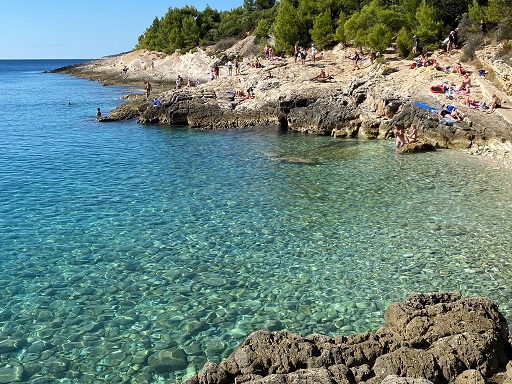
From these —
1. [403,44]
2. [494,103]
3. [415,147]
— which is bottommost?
[415,147]

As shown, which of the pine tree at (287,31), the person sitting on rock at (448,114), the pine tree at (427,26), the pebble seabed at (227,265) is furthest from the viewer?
the pine tree at (287,31)

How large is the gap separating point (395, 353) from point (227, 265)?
21.4ft

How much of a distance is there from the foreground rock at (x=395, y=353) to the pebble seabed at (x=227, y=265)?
1.97m

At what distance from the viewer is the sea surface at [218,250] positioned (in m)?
9.56

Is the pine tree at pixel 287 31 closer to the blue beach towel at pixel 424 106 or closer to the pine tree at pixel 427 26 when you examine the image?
the pine tree at pixel 427 26

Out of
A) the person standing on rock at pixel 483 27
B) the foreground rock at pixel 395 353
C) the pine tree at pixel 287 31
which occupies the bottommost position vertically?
the foreground rock at pixel 395 353

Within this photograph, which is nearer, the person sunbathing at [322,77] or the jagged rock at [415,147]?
the jagged rock at [415,147]

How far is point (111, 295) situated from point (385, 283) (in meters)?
6.86

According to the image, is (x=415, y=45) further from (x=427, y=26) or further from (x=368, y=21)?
(x=368, y=21)

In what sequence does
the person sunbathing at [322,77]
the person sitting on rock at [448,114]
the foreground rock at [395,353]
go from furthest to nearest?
the person sunbathing at [322,77]
the person sitting on rock at [448,114]
the foreground rock at [395,353]

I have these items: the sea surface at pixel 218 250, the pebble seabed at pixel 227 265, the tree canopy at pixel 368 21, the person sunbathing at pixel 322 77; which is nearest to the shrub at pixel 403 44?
the tree canopy at pixel 368 21

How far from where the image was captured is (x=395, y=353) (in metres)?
6.82

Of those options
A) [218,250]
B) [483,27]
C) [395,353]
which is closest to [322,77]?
[483,27]

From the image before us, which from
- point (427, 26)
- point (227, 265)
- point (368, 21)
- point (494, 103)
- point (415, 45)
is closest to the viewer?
point (227, 265)
